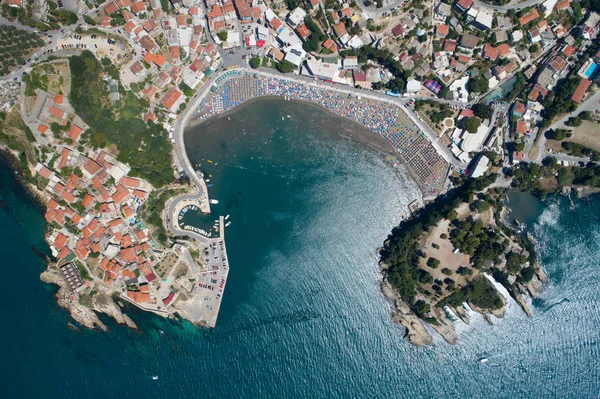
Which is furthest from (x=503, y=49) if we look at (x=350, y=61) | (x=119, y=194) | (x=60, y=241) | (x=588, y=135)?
(x=60, y=241)

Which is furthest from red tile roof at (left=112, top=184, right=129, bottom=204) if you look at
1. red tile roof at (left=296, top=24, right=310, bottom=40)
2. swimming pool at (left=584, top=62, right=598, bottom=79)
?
swimming pool at (left=584, top=62, right=598, bottom=79)

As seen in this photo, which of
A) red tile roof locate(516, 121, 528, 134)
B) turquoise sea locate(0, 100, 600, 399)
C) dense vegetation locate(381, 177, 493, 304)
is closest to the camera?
dense vegetation locate(381, 177, 493, 304)

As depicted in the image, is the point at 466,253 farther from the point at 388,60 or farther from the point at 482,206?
the point at 388,60

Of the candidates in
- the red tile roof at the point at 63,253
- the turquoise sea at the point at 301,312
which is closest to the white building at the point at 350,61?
the turquoise sea at the point at 301,312

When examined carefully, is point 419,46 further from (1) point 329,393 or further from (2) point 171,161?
(1) point 329,393

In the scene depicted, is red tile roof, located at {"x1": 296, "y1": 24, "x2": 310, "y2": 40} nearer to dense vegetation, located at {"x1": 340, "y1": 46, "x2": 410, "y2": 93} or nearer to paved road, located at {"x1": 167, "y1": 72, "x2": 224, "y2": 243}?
dense vegetation, located at {"x1": 340, "y1": 46, "x2": 410, "y2": 93}

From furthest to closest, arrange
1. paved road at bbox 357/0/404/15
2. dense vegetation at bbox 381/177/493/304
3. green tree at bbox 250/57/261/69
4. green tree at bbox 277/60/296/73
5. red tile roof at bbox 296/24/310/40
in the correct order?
green tree at bbox 277/60/296/73 → green tree at bbox 250/57/261/69 → red tile roof at bbox 296/24/310/40 → paved road at bbox 357/0/404/15 → dense vegetation at bbox 381/177/493/304
